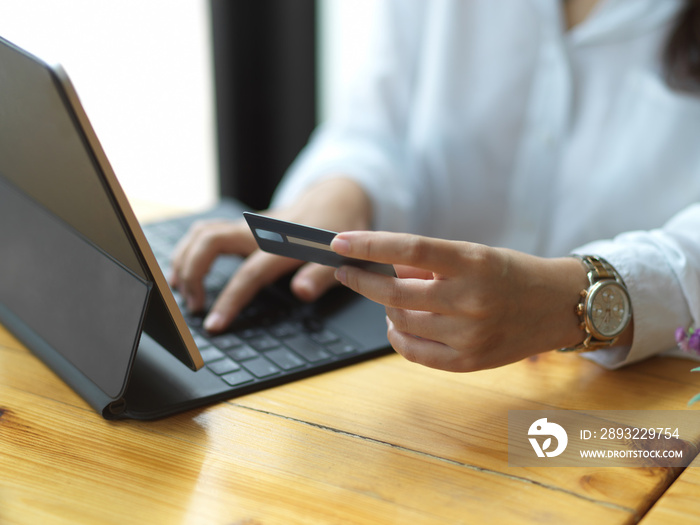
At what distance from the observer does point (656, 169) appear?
35.5 inches

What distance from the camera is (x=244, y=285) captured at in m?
0.63

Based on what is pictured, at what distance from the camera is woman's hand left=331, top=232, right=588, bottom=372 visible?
41 centimetres

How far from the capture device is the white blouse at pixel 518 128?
90 cm

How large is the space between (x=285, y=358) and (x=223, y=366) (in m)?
0.05

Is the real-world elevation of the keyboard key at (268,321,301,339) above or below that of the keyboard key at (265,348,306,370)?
below

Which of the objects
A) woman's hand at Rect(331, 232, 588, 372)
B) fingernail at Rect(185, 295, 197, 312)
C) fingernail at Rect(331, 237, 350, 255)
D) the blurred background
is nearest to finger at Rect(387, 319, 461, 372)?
woman's hand at Rect(331, 232, 588, 372)

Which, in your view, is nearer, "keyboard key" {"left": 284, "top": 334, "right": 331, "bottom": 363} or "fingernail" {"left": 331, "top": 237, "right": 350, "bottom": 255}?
"fingernail" {"left": 331, "top": 237, "right": 350, "bottom": 255}

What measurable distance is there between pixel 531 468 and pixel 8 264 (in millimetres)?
472

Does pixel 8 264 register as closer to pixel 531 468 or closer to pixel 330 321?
pixel 330 321

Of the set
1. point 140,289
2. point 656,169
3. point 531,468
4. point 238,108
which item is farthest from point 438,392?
point 238,108

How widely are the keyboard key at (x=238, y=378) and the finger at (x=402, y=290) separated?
0.13m

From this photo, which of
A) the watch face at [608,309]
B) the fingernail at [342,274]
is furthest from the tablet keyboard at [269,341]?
the watch face at [608,309]

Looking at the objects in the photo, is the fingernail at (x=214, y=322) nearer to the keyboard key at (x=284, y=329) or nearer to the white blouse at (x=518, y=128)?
the keyboard key at (x=284, y=329)

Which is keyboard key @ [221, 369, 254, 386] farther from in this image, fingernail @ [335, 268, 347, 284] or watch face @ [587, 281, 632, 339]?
watch face @ [587, 281, 632, 339]
